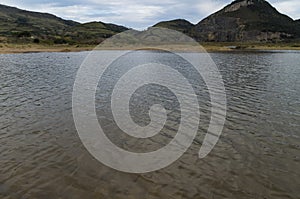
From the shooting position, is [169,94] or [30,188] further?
[169,94]

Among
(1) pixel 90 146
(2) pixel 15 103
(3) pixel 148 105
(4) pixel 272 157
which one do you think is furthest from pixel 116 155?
(2) pixel 15 103

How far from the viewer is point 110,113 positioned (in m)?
21.0

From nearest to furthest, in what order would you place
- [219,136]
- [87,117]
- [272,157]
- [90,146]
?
[272,157] → [90,146] → [219,136] → [87,117]

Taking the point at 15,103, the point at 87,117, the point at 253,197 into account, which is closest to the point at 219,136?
the point at 253,197

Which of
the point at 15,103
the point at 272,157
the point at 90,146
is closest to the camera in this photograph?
the point at 272,157

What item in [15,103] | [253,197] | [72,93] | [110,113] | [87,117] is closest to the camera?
[253,197]

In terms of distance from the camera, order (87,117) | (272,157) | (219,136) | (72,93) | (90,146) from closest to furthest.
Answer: (272,157), (90,146), (219,136), (87,117), (72,93)

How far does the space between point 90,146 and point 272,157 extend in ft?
31.6

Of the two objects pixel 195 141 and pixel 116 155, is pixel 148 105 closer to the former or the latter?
pixel 195 141

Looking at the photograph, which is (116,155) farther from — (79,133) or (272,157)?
(272,157)

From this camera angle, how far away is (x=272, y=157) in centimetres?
1329

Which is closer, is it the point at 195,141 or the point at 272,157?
the point at 272,157

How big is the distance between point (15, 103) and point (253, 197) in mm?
21418

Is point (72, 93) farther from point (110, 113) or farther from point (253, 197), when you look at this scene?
point (253, 197)
